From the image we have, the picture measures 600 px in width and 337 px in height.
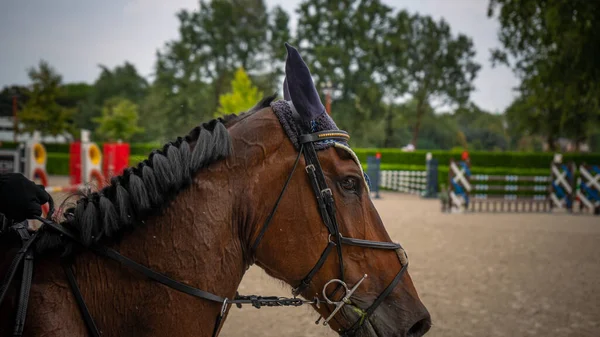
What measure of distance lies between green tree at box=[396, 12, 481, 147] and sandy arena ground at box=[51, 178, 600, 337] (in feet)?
111

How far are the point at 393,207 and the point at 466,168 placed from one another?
3.06m

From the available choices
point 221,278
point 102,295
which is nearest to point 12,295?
point 102,295

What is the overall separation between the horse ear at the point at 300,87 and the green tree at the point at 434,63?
4321cm

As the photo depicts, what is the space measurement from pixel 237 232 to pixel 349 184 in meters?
0.48

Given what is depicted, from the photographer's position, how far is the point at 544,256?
8.32 m

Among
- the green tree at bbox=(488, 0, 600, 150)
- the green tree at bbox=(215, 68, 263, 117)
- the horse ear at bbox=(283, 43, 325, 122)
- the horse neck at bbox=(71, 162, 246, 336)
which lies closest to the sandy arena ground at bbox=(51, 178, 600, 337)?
the horse neck at bbox=(71, 162, 246, 336)

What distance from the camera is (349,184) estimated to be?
1.72 metres

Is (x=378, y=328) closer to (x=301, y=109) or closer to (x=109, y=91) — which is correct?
(x=301, y=109)

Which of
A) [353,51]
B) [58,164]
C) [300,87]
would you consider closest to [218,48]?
[353,51]

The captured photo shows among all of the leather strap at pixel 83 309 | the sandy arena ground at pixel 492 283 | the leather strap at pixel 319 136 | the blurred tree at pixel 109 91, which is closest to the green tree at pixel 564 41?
the sandy arena ground at pixel 492 283

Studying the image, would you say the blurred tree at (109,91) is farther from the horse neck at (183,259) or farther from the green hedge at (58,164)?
the horse neck at (183,259)

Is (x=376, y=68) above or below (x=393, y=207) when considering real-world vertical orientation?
above

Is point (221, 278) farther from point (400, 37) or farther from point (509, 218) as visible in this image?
point (400, 37)

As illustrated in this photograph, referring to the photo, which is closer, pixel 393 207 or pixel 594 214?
pixel 594 214
